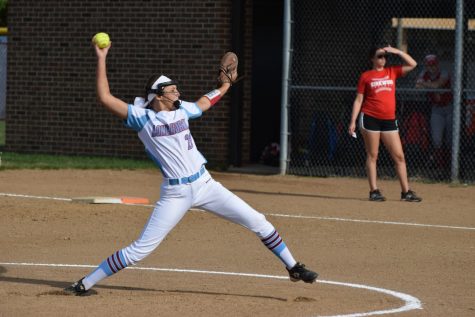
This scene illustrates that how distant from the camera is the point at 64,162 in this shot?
65.2 feet

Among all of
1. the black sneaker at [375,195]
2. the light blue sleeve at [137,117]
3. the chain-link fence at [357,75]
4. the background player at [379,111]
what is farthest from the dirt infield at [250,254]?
the chain-link fence at [357,75]

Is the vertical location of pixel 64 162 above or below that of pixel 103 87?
below

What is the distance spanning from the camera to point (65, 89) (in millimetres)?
21000

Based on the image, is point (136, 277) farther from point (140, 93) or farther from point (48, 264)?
point (140, 93)

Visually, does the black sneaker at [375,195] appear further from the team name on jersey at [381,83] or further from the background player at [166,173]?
the background player at [166,173]

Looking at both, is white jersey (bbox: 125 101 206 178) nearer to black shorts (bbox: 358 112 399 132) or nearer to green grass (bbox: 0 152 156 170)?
black shorts (bbox: 358 112 399 132)

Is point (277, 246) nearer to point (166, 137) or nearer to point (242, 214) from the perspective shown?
point (242, 214)

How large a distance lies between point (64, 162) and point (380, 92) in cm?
687

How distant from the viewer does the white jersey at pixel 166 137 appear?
847 cm

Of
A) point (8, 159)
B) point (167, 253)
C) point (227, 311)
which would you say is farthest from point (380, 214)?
point (8, 159)

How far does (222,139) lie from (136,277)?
9965 millimetres

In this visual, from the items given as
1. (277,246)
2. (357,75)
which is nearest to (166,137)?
(277,246)

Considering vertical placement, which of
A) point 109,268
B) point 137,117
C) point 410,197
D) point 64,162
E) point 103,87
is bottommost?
point 64,162

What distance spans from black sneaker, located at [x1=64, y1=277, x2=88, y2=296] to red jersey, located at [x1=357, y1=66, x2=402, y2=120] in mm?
7285
